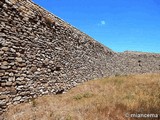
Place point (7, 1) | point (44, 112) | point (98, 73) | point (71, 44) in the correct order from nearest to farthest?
point (44, 112)
point (7, 1)
point (71, 44)
point (98, 73)

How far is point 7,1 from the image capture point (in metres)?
7.96

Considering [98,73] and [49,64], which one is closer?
[49,64]

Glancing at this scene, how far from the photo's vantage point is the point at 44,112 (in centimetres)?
664

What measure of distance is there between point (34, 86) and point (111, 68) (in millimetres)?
13390

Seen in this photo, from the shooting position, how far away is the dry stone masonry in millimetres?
7641

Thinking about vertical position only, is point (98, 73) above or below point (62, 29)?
below

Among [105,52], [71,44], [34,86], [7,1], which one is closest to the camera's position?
[7,1]

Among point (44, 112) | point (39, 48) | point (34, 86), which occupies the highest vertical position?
point (39, 48)

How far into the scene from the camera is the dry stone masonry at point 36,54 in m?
7.64

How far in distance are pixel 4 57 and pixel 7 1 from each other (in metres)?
2.38

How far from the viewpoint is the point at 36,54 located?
30.5 feet

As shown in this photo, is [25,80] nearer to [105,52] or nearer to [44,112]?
[44,112]

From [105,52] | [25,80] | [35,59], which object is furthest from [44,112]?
[105,52]

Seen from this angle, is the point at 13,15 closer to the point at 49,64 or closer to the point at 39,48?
the point at 39,48
